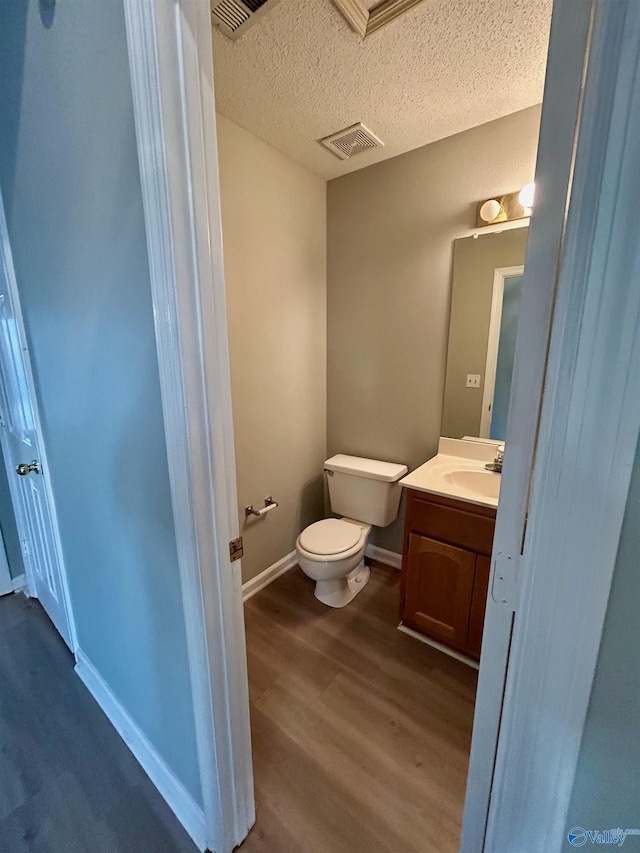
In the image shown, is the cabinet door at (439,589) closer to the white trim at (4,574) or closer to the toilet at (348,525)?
the toilet at (348,525)

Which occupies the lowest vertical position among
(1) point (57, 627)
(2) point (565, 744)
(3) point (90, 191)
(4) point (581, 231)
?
(1) point (57, 627)

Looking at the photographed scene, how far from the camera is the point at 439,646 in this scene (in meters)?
1.72

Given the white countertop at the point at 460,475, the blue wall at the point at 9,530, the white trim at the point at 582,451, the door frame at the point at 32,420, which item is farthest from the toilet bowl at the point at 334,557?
the blue wall at the point at 9,530

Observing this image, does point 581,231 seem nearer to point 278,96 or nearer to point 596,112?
point 596,112

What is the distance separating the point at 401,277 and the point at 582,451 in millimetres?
1880

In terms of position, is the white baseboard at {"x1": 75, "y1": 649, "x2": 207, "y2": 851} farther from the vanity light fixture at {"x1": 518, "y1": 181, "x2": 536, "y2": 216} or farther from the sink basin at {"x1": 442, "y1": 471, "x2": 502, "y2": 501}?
the vanity light fixture at {"x1": 518, "y1": 181, "x2": 536, "y2": 216}

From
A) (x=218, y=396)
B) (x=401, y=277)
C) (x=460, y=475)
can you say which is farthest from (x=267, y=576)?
(x=401, y=277)

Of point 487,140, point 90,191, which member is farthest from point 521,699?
point 487,140

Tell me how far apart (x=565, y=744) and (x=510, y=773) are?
12 cm

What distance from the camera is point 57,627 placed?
180 cm

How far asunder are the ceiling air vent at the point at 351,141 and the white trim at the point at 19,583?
9.84 feet

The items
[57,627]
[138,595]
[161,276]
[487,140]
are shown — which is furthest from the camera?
[57,627]

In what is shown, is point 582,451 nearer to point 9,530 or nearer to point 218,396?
point 218,396

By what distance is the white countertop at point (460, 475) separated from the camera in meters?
1.53
